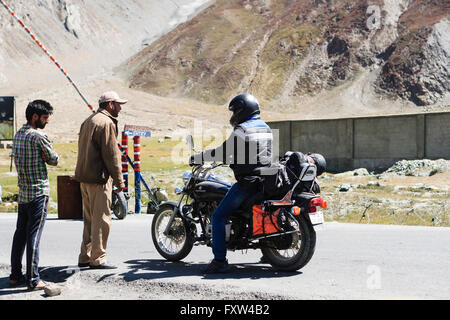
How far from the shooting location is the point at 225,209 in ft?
22.2

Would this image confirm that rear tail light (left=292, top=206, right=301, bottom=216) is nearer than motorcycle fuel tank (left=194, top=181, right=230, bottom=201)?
Yes

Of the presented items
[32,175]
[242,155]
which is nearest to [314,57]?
[242,155]

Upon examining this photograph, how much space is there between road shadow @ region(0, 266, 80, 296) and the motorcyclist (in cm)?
194

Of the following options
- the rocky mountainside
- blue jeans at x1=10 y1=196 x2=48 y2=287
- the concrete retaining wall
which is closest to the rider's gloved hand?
blue jeans at x1=10 y1=196 x2=48 y2=287

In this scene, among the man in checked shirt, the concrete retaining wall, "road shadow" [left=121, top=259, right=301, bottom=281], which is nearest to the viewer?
the man in checked shirt

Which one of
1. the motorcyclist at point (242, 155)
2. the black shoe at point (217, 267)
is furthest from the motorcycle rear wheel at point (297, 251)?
the motorcyclist at point (242, 155)

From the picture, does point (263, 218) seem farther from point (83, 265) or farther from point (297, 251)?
point (83, 265)

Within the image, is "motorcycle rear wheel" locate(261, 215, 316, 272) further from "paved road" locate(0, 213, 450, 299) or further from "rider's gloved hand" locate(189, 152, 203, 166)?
"rider's gloved hand" locate(189, 152, 203, 166)

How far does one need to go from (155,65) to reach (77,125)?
42.5 meters

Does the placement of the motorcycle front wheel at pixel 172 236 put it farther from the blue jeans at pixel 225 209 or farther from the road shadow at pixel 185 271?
the blue jeans at pixel 225 209

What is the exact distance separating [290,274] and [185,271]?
1.29m

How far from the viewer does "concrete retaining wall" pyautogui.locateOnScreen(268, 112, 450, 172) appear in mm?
29641

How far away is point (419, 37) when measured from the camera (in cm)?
8700

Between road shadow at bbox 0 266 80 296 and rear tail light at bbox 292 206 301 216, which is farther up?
rear tail light at bbox 292 206 301 216
